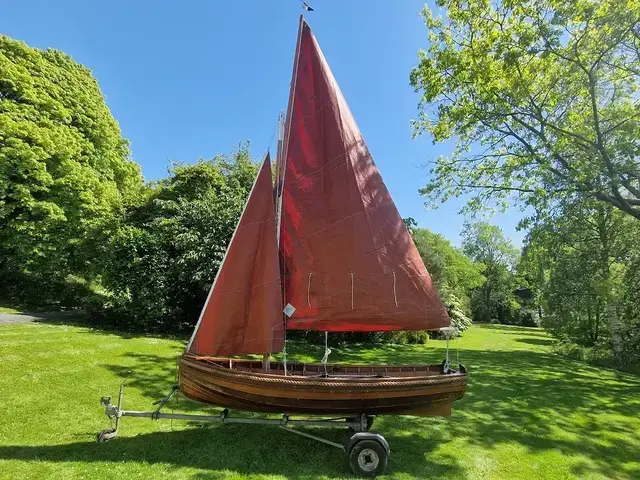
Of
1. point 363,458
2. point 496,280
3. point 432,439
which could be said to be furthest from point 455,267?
point 363,458

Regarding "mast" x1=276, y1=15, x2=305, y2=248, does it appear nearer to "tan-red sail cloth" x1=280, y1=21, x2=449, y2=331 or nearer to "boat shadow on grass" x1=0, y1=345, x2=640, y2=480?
"tan-red sail cloth" x1=280, y1=21, x2=449, y2=331

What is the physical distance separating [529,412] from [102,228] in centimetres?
1830

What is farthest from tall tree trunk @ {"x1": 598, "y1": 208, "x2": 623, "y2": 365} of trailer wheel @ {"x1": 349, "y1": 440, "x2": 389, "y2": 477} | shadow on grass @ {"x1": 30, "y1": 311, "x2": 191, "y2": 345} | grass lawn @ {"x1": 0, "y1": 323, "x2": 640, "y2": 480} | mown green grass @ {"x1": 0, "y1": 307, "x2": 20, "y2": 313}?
mown green grass @ {"x1": 0, "y1": 307, "x2": 20, "y2": 313}

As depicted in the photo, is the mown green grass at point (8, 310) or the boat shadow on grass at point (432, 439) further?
the mown green grass at point (8, 310)

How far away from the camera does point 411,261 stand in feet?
22.5

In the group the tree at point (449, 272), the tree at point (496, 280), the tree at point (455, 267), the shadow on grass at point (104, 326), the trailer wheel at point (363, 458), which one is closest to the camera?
the trailer wheel at point (363, 458)

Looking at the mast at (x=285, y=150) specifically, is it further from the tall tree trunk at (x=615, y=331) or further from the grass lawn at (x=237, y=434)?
the tall tree trunk at (x=615, y=331)

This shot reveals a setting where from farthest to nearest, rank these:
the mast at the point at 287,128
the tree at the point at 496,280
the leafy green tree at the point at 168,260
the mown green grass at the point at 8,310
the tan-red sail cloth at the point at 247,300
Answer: the tree at the point at 496,280, the mown green grass at the point at 8,310, the leafy green tree at the point at 168,260, the mast at the point at 287,128, the tan-red sail cloth at the point at 247,300

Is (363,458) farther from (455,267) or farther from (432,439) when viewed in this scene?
(455,267)

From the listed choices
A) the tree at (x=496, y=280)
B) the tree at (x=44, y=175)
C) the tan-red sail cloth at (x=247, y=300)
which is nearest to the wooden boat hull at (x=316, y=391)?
the tan-red sail cloth at (x=247, y=300)

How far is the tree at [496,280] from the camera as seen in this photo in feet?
185

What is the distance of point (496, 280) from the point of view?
57812 millimetres

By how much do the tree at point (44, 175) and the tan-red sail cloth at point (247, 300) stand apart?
1514cm

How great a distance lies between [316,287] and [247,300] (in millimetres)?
1219
